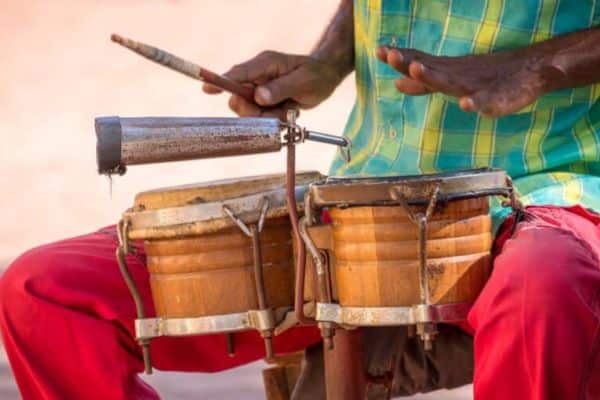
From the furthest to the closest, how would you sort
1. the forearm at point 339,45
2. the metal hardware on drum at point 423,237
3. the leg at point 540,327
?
1. the forearm at point 339,45
2. the metal hardware on drum at point 423,237
3. the leg at point 540,327

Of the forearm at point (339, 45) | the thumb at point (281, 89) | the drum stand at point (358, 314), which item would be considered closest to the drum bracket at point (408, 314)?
the drum stand at point (358, 314)

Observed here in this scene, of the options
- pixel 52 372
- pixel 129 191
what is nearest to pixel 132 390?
pixel 52 372

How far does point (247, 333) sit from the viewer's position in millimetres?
3383

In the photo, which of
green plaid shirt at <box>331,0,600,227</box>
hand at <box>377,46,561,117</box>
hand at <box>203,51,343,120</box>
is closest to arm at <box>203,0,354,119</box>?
hand at <box>203,51,343,120</box>

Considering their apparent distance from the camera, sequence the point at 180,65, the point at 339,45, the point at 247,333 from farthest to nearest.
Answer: the point at 339,45, the point at 247,333, the point at 180,65

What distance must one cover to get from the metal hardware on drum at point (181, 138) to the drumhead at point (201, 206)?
0.33 ft

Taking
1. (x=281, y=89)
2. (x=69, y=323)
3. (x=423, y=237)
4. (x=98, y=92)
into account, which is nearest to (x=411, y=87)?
(x=423, y=237)

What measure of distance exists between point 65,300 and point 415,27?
1016 millimetres

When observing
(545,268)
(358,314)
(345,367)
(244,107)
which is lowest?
(345,367)

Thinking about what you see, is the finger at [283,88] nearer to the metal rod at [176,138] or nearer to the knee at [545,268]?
the metal rod at [176,138]

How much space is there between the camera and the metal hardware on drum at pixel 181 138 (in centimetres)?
289

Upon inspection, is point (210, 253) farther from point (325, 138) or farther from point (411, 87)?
point (411, 87)

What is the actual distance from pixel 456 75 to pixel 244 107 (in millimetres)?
693

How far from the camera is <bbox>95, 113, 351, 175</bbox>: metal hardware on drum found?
114 inches
